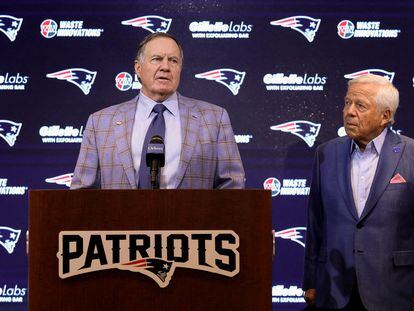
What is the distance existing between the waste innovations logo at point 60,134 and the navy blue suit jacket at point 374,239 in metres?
2.17

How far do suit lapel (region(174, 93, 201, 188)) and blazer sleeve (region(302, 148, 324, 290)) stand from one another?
0.74 metres

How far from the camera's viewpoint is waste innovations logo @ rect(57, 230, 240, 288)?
2.24 m

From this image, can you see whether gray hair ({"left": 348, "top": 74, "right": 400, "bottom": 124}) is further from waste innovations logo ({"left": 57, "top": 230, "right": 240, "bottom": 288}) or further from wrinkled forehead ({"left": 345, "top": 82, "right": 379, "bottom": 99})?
waste innovations logo ({"left": 57, "top": 230, "right": 240, "bottom": 288})

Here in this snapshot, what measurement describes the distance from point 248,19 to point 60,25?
137 centimetres

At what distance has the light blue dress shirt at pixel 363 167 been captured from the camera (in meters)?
3.26

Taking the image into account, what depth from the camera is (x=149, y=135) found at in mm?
3053

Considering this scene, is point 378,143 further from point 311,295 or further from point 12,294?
point 12,294

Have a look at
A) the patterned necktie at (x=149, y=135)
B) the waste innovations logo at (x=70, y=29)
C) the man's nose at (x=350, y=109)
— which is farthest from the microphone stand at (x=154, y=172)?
the waste innovations logo at (x=70, y=29)

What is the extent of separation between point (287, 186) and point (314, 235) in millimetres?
1384

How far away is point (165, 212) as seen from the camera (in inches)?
88.7

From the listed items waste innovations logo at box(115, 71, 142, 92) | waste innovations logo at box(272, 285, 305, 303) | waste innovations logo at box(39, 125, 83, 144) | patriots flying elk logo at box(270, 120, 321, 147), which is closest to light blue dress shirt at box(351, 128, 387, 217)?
patriots flying elk logo at box(270, 120, 321, 147)

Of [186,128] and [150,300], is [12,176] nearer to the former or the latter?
[186,128]

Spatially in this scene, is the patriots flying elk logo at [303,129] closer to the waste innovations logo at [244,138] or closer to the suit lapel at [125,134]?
the waste innovations logo at [244,138]

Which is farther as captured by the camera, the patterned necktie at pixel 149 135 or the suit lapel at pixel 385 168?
the suit lapel at pixel 385 168
